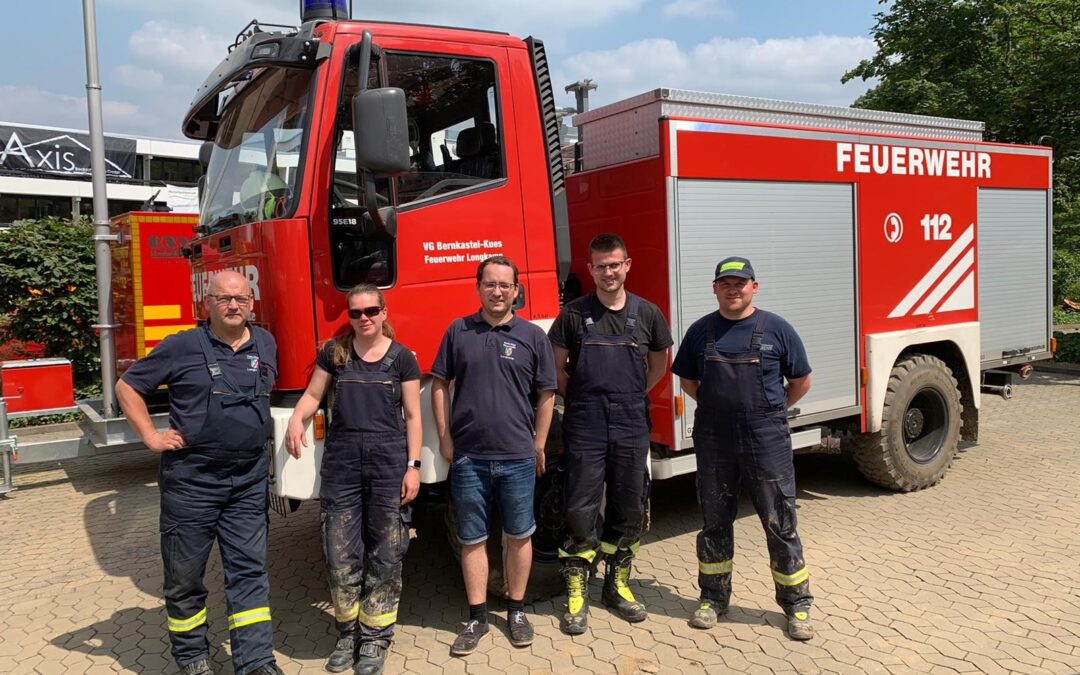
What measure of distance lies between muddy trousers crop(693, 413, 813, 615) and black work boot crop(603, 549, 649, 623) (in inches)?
15.2

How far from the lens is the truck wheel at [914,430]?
218 inches

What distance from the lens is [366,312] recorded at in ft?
10.7

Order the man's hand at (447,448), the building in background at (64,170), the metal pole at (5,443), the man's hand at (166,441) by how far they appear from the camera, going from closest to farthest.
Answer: the man's hand at (166,441) → the man's hand at (447,448) → the metal pole at (5,443) → the building in background at (64,170)

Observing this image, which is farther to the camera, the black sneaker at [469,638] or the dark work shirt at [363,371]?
the black sneaker at [469,638]

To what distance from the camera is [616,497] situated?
3.74 m

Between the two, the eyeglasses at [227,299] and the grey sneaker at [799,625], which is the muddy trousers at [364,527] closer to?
the eyeglasses at [227,299]

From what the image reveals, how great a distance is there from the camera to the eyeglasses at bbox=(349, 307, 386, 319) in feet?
10.7

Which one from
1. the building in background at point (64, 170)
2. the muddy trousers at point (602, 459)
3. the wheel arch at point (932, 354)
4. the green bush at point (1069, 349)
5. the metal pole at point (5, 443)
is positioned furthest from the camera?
the building in background at point (64, 170)

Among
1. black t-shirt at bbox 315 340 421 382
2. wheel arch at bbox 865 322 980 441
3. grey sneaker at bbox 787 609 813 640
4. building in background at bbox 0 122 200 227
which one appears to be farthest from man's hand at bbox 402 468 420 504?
building in background at bbox 0 122 200 227

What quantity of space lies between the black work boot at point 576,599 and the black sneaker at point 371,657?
34.8 inches

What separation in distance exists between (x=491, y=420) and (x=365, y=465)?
58 centimetres

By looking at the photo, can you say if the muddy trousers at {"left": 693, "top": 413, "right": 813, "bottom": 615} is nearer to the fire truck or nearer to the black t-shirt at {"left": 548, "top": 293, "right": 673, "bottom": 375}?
the black t-shirt at {"left": 548, "top": 293, "right": 673, "bottom": 375}

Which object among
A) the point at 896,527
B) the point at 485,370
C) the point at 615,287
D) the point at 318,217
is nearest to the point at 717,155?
the point at 615,287

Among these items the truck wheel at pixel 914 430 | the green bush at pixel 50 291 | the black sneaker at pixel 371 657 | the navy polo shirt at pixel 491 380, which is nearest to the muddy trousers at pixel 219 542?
the black sneaker at pixel 371 657
